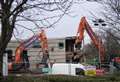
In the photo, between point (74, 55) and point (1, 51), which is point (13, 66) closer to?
point (74, 55)

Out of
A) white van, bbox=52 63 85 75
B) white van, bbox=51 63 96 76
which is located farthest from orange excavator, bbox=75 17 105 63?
white van, bbox=52 63 85 75

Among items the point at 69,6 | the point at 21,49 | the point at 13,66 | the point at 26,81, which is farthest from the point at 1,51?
the point at 21,49

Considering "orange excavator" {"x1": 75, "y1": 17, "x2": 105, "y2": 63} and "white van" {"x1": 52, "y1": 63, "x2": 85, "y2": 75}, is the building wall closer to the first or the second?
"orange excavator" {"x1": 75, "y1": 17, "x2": 105, "y2": 63}

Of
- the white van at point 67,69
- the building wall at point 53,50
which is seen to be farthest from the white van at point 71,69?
the building wall at point 53,50

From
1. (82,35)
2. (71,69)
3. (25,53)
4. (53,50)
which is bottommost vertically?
(71,69)

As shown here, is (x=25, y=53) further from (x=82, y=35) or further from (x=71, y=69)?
(x=71, y=69)

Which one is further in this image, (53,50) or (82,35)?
(53,50)

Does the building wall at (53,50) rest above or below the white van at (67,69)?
above

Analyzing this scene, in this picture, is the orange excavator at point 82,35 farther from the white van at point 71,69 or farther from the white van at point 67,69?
the white van at point 67,69

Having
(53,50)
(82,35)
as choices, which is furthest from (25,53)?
(82,35)

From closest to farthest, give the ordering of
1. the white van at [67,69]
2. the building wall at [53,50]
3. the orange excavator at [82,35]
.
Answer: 1. the white van at [67,69]
2. the orange excavator at [82,35]
3. the building wall at [53,50]

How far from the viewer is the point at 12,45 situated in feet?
176

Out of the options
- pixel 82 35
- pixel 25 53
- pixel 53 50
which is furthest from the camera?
pixel 53 50

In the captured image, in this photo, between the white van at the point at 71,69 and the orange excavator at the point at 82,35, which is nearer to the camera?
the white van at the point at 71,69
